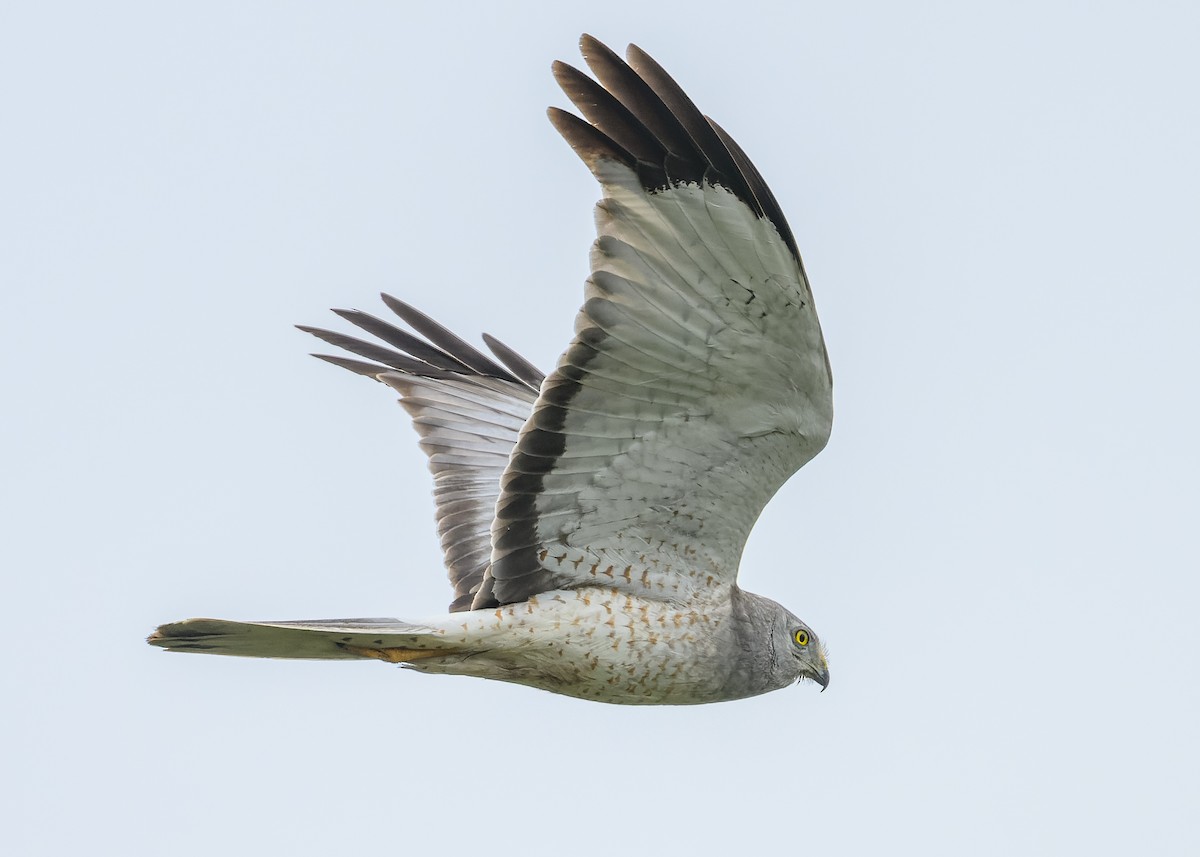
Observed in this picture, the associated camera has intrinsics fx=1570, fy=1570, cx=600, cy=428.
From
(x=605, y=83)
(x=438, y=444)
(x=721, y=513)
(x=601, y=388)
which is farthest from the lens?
(x=438, y=444)

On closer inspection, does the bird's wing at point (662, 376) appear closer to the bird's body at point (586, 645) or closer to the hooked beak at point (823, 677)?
the bird's body at point (586, 645)

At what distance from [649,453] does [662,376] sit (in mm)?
518

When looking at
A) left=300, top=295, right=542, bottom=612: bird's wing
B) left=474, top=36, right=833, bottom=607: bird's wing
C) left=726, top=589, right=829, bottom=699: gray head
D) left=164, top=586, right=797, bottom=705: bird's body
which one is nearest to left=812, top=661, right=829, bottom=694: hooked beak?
left=726, top=589, right=829, bottom=699: gray head

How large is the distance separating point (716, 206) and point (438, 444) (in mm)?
3778

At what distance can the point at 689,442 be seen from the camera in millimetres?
7391

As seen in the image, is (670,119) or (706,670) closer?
(670,119)

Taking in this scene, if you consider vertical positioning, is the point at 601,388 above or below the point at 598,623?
above

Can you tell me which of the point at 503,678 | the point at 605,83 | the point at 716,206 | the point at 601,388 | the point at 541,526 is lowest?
the point at 503,678

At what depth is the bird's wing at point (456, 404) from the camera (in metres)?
9.58

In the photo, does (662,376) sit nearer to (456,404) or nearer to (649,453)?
(649,453)

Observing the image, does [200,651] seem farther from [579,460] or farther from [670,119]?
[670,119]

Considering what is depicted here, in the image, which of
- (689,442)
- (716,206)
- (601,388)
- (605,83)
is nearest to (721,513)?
(689,442)

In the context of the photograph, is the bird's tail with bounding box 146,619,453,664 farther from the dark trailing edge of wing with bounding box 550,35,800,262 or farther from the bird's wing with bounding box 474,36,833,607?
the dark trailing edge of wing with bounding box 550,35,800,262

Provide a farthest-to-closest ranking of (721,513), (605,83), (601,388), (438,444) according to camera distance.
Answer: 1. (438,444)
2. (721,513)
3. (601,388)
4. (605,83)
